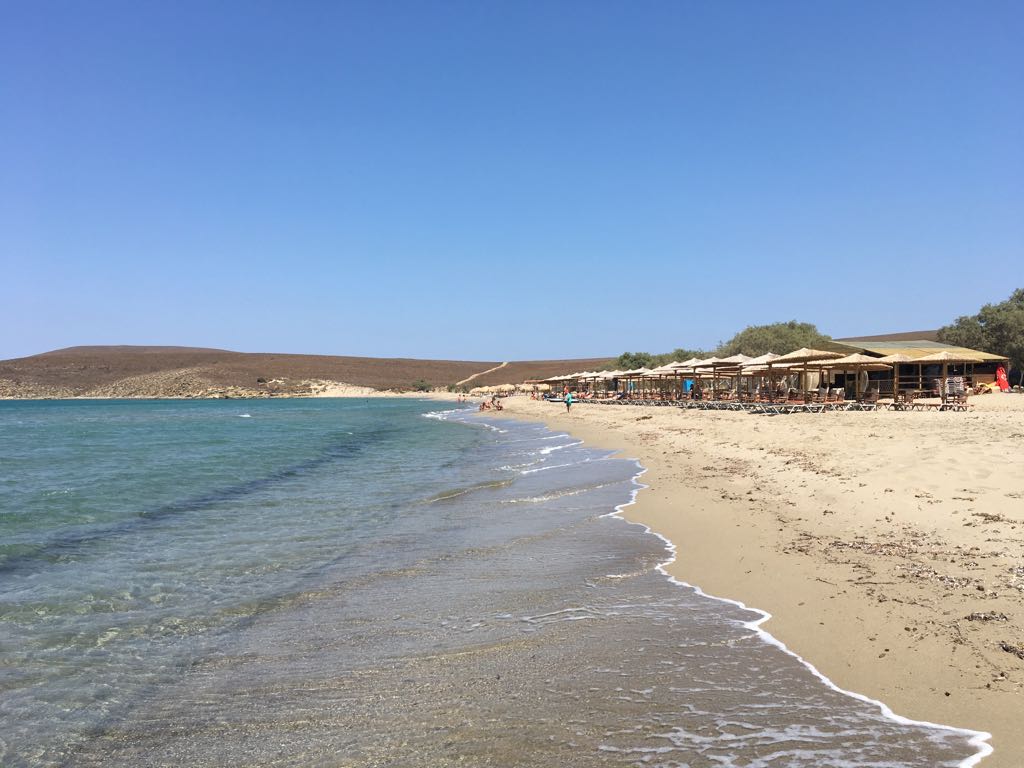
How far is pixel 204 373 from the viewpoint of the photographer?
11881 cm

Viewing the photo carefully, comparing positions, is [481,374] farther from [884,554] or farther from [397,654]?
[397,654]

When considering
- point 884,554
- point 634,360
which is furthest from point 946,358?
point 634,360

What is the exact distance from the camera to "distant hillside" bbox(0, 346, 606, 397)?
11275 cm

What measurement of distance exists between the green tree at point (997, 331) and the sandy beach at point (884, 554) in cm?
3226

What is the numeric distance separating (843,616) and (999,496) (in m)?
4.03

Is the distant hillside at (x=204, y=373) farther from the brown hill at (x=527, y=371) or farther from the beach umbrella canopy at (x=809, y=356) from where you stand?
the beach umbrella canopy at (x=809, y=356)

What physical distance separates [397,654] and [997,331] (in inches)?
1881

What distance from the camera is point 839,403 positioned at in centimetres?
2244

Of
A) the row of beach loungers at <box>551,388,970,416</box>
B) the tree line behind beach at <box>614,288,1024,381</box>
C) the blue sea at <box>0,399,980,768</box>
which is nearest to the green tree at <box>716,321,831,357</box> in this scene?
the tree line behind beach at <box>614,288,1024,381</box>

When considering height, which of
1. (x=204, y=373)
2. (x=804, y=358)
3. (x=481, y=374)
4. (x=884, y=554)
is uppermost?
(x=204, y=373)

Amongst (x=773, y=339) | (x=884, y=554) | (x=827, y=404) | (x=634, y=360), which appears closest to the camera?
(x=884, y=554)

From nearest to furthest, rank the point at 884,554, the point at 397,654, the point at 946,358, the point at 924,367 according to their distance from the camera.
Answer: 1. the point at 397,654
2. the point at 884,554
3. the point at 946,358
4. the point at 924,367

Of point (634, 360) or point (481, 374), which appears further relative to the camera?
point (481, 374)

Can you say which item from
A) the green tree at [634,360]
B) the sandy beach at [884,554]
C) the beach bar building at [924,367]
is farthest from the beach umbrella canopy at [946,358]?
the green tree at [634,360]
